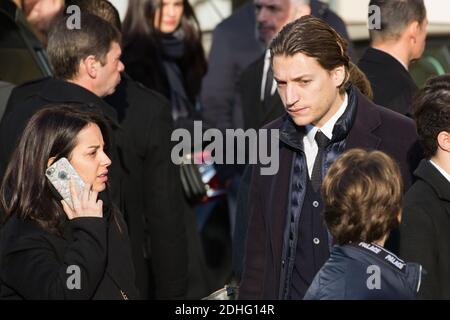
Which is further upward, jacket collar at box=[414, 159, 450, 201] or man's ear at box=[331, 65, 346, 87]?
man's ear at box=[331, 65, 346, 87]

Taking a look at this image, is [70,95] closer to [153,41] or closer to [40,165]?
[40,165]

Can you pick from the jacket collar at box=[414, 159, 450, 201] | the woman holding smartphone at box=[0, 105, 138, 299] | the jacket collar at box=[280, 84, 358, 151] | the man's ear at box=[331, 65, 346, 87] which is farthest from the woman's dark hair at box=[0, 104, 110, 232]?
the jacket collar at box=[414, 159, 450, 201]

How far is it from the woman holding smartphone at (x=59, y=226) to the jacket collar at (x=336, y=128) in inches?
29.5

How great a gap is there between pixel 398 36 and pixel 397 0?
0.70 ft

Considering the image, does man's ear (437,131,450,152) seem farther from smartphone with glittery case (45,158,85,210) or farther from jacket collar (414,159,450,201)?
smartphone with glittery case (45,158,85,210)

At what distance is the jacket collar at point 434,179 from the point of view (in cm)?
520

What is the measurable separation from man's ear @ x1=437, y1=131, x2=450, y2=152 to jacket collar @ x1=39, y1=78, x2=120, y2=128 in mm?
1596

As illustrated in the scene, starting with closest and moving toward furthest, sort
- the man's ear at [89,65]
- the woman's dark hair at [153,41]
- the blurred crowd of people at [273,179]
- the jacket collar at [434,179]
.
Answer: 1. the blurred crowd of people at [273,179]
2. the jacket collar at [434,179]
3. the man's ear at [89,65]
4. the woman's dark hair at [153,41]

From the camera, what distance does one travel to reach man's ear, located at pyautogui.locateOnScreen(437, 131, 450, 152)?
5273 mm

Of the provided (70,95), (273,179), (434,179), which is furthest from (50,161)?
(434,179)

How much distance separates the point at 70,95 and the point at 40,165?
1116mm

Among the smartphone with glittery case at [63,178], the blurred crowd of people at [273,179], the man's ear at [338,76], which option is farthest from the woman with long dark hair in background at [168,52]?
the smartphone with glittery case at [63,178]

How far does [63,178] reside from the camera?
196 inches

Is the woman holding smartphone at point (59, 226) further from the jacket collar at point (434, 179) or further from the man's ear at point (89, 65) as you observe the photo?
the jacket collar at point (434, 179)
